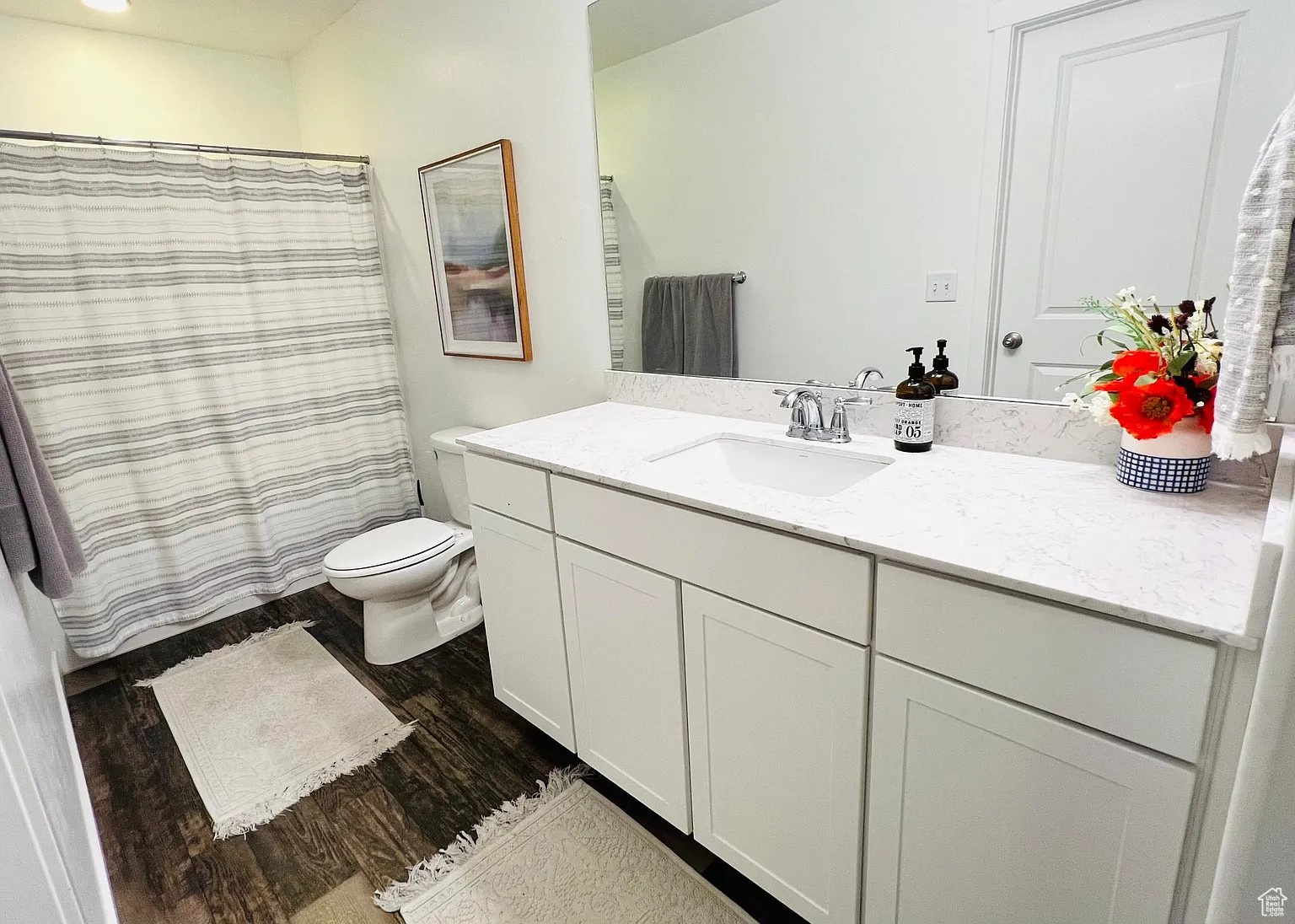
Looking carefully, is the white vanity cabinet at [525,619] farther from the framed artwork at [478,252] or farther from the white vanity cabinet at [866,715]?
the framed artwork at [478,252]

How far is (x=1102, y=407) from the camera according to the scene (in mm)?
1085

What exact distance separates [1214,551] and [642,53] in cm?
166

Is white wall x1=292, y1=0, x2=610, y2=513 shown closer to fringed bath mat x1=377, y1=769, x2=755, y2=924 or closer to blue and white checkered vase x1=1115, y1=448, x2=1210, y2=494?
fringed bath mat x1=377, y1=769, x2=755, y2=924

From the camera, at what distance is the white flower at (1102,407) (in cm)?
108

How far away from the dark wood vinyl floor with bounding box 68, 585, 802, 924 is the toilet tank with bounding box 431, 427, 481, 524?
603 mm

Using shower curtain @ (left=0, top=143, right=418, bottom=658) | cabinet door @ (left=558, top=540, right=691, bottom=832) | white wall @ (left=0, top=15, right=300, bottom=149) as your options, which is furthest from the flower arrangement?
white wall @ (left=0, top=15, right=300, bottom=149)

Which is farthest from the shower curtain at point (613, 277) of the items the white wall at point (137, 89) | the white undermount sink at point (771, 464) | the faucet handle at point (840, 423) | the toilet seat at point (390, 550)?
the white wall at point (137, 89)

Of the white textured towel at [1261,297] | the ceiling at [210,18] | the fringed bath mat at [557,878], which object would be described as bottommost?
the fringed bath mat at [557,878]

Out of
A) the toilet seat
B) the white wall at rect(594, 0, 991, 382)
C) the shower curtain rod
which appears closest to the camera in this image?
the white wall at rect(594, 0, 991, 382)

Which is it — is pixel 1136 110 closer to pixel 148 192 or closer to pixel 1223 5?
pixel 1223 5

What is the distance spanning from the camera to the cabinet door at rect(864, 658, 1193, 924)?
80 centimetres

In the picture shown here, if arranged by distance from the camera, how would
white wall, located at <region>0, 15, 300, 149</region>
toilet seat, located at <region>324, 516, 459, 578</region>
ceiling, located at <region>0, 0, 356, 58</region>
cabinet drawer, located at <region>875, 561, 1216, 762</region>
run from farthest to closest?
white wall, located at <region>0, 15, 300, 149</region>, ceiling, located at <region>0, 0, 356, 58</region>, toilet seat, located at <region>324, 516, 459, 578</region>, cabinet drawer, located at <region>875, 561, 1216, 762</region>

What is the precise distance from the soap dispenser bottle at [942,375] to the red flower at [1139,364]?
320 millimetres

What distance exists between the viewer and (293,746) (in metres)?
1.93
